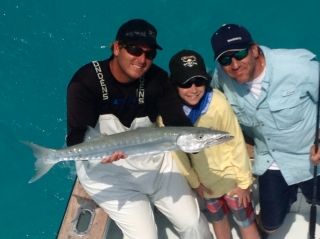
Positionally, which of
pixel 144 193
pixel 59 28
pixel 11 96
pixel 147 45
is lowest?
pixel 144 193

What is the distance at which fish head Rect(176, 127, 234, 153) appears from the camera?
9.12 feet

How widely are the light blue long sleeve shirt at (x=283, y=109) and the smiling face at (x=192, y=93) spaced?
0.33m

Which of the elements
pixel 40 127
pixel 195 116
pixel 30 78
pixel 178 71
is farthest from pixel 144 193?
pixel 30 78

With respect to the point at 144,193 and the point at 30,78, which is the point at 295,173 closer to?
the point at 144,193

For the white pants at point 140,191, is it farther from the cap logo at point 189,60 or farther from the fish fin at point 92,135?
the cap logo at point 189,60

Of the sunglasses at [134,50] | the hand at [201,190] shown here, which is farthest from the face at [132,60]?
the hand at [201,190]

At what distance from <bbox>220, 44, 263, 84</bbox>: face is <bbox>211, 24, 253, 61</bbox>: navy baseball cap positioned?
4 centimetres

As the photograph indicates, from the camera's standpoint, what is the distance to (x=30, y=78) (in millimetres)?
5781

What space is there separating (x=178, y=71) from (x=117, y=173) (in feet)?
3.15

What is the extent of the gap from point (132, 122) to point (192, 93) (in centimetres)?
57

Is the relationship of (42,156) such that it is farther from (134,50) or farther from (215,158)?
(215,158)

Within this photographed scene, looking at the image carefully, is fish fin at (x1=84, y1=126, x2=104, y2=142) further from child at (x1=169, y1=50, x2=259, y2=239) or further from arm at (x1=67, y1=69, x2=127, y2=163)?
child at (x1=169, y1=50, x2=259, y2=239)

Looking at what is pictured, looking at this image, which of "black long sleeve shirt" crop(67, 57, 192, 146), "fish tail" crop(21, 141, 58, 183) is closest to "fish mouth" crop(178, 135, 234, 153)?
"black long sleeve shirt" crop(67, 57, 192, 146)

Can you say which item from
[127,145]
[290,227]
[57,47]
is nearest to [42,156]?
[127,145]
